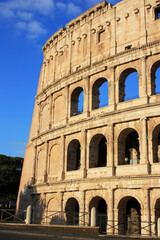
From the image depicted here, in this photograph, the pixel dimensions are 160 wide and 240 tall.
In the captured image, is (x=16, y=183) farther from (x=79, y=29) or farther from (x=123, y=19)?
(x=123, y=19)

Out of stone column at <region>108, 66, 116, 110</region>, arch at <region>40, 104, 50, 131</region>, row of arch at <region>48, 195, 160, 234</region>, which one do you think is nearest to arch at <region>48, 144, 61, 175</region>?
arch at <region>40, 104, 50, 131</region>

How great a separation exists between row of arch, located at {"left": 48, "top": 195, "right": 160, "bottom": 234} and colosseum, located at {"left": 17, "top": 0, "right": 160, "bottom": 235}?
0.20 ft

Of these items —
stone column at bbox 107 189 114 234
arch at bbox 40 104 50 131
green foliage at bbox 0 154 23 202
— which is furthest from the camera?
green foliage at bbox 0 154 23 202

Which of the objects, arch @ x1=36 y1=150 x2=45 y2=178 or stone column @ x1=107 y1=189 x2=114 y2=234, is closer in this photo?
stone column @ x1=107 y1=189 x2=114 y2=234

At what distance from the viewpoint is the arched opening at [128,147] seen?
19.5 metres

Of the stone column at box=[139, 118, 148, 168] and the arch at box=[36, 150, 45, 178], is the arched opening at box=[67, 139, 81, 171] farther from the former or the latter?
the stone column at box=[139, 118, 148, 168]

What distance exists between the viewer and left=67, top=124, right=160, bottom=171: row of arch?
19.3 m

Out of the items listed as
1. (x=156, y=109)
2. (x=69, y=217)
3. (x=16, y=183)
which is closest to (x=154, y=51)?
(x=156, y=109)

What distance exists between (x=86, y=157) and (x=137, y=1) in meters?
11.5

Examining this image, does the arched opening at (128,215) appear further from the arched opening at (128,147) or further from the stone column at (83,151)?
the stone column at (83,151)

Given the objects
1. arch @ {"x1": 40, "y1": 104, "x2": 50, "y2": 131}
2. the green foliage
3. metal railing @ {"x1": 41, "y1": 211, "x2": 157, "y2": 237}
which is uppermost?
arch @ {"x1": 40, "y1": 104, "x2": 50, "y2": 131}

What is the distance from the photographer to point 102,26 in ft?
76.5

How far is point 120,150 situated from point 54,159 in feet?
23.0

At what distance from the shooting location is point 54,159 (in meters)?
24.6
